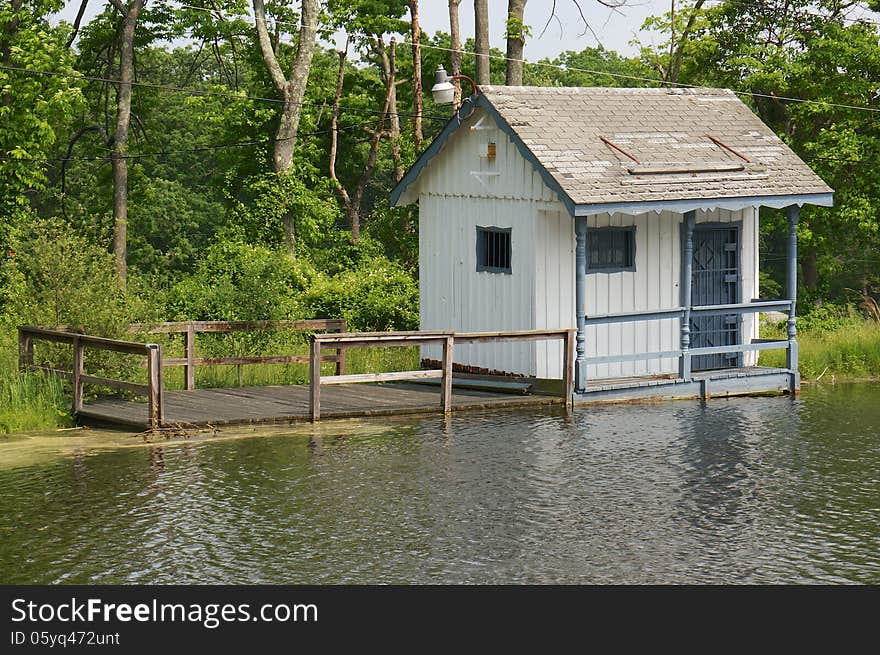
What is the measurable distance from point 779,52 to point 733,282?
16.5 meters

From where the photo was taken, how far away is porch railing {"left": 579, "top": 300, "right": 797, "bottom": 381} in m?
21.3

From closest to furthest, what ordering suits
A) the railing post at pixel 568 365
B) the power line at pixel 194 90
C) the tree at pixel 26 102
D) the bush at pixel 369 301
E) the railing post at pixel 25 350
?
1. the railing post at pixel 25 350
2. the railing post at pixel 568 365
3. the bush at pixel 369 301
4. the tree at pixel 26 102
5. the power line at pixel 194 90

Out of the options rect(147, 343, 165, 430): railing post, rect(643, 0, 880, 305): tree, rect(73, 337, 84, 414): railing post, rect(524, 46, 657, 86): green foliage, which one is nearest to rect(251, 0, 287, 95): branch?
rect(643, 0, 880, 305): tree

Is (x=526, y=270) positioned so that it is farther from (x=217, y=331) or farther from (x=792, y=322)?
(x=217, y=331)

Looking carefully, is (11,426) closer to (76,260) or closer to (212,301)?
(76,260)

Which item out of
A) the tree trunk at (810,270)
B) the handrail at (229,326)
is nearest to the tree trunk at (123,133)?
the handrail at (229,326)

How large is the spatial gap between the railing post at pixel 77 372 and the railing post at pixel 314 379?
9.89ft

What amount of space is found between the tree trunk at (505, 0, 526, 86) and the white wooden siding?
14.4m

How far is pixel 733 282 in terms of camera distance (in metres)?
23.6

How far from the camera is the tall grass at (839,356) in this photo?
25172mm

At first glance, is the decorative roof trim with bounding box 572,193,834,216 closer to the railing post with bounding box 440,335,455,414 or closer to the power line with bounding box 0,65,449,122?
the railing post with bounding box 440,335,455,414

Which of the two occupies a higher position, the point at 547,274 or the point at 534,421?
the point at 547,274

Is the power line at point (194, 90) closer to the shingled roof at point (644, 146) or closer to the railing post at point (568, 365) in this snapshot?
the shingled roof at point (644, 146)

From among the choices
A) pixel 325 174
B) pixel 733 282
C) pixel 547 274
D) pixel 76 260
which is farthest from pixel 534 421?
pixel 325 174
